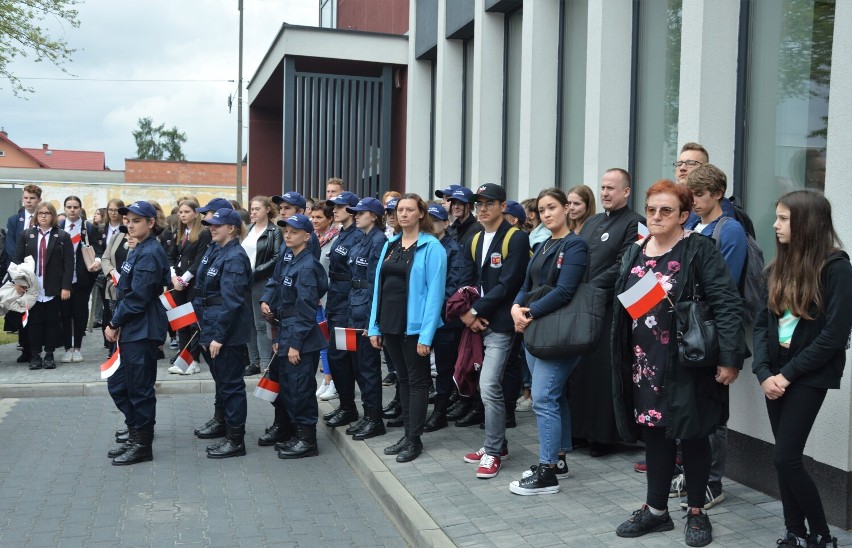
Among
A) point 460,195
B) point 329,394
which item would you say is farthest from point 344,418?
point 460,195

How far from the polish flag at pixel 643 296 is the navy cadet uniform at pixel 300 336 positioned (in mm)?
3118

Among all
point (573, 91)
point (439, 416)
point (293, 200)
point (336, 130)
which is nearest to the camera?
point (439, 416)

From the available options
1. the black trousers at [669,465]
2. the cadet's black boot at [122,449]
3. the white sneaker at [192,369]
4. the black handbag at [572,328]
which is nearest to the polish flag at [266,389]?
the cadet's black boot at [122,449]

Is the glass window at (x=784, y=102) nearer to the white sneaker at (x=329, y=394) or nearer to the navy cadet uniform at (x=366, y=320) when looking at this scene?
the navy cadet uniform at (x=366, y=320)

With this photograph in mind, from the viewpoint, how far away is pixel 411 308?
22.1 feet

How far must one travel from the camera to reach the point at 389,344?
6973 mm

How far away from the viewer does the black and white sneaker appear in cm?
581

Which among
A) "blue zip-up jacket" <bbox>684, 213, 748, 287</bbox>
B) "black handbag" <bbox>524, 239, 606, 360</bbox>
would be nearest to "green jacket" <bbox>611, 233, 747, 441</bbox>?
"blue zip-up jacket" <bbox>684, 213, 748, 287</bbox>

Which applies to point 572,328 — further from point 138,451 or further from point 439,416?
point 138,451

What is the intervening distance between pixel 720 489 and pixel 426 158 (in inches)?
406

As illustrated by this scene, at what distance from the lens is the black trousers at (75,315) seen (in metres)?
11.3

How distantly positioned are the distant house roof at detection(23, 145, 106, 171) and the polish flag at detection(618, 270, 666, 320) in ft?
292

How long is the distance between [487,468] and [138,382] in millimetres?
3000

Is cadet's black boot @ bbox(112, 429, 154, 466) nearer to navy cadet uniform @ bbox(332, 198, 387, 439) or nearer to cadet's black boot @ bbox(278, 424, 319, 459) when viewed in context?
cadet's black boot @ bbox(278, 424, 319, 459)
